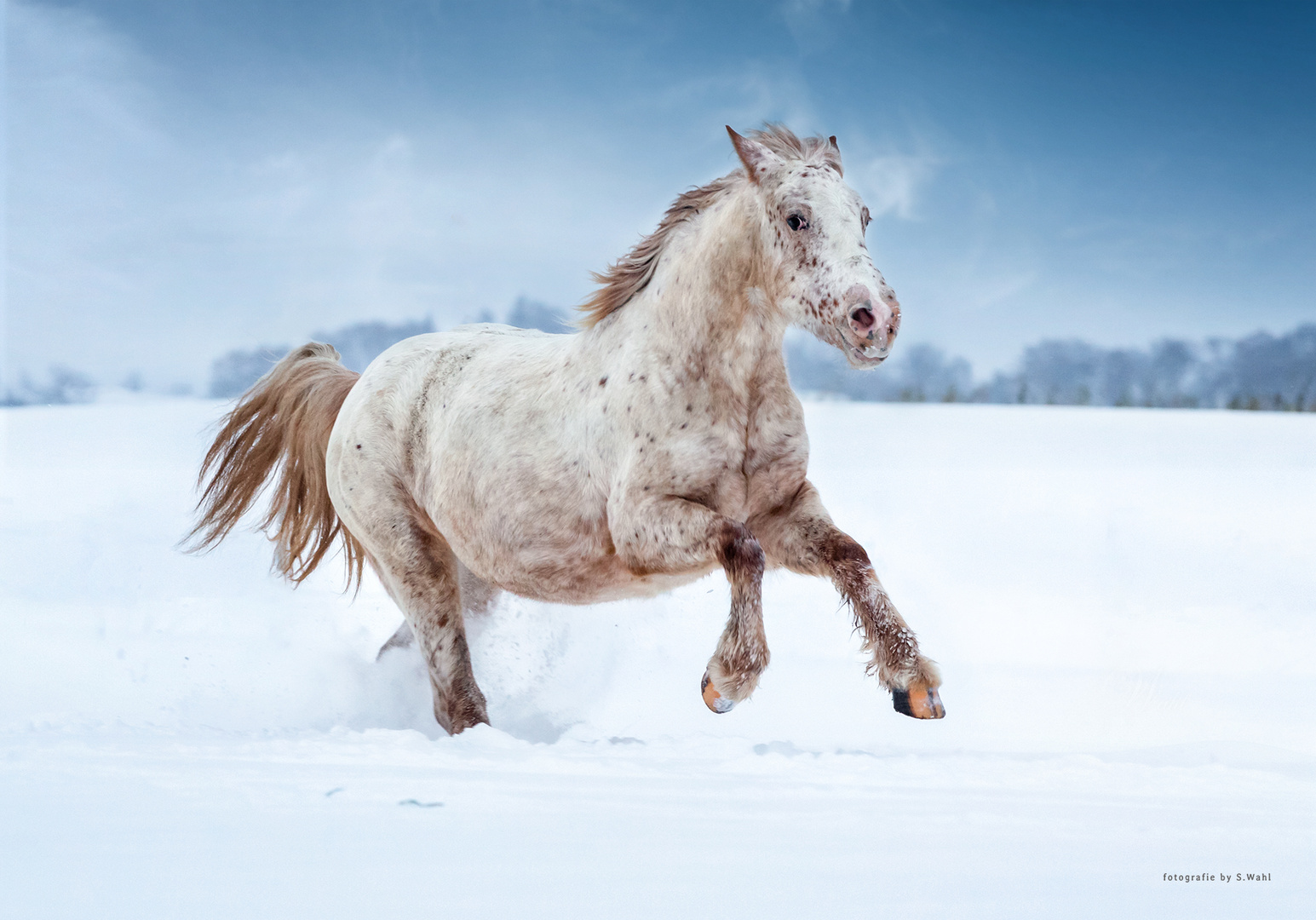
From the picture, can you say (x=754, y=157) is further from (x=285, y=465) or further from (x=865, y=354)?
(x=285, y=465)

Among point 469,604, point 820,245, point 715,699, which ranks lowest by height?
point 715,699

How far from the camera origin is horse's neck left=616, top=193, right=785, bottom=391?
127 inches

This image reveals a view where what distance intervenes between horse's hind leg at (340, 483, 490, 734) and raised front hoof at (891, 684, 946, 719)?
5.89 ft

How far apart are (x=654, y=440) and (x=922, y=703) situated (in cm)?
110

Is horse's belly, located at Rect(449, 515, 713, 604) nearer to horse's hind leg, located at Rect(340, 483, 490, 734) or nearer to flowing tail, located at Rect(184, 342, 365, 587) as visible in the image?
horse's hind leg, located at Rect(340, 483, 490, 734)

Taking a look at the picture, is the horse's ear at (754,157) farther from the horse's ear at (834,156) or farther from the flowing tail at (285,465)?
the flowing tail at (285,465)

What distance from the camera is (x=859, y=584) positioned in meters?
2.86

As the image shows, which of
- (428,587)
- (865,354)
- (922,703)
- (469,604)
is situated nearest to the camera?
(922,703)

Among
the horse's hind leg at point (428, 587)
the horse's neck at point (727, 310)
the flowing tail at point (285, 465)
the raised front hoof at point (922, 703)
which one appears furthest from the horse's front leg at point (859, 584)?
the flowing tail at point (285, 465)

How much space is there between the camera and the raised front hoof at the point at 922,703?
2.65m

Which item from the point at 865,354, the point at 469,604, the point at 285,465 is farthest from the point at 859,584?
the point at 285,465

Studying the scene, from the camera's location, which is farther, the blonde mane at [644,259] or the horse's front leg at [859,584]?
the blonde mane at [644,259]

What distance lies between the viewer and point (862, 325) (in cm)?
279

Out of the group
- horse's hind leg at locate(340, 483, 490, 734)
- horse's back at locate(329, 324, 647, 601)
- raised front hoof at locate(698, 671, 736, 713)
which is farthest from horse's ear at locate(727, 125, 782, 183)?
horse's hind leg at locate(340, 483, 490, 734)
